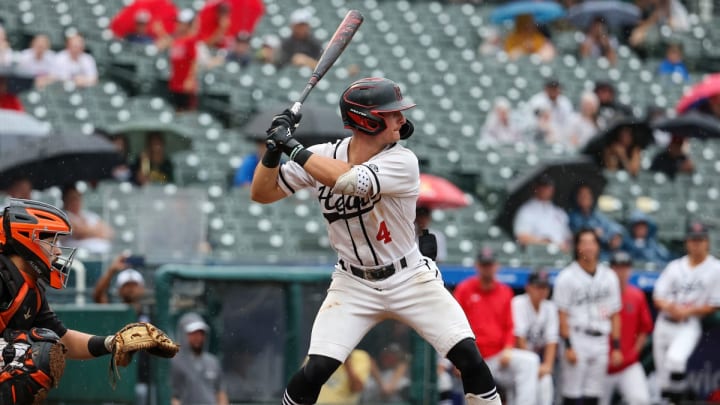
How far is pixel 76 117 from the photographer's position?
12188 mm

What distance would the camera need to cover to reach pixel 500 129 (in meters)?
14.3

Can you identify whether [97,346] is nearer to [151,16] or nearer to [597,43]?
[151,16]

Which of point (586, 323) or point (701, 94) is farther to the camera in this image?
point (701, 94)

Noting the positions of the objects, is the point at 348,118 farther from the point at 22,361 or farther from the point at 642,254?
the point at 642,254

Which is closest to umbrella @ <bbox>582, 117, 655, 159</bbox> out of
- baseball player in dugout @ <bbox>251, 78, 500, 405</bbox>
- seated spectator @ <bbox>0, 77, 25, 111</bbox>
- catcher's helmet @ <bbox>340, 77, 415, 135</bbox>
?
seated spectator @ <bbox>0, 77, 25, 111</bbox>

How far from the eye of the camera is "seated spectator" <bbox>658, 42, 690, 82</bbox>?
56.8 ft

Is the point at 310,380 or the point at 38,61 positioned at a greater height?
the point at 38,61

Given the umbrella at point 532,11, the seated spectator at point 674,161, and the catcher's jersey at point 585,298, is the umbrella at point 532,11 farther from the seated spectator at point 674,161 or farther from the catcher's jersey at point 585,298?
the catcher's jersey at point 585,298

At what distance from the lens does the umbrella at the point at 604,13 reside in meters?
17.2

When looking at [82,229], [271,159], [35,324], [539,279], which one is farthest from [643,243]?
[35,324]

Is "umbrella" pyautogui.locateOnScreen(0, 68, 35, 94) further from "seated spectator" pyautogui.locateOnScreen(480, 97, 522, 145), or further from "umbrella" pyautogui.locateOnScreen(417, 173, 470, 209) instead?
"seated spectator" pyautogui.locateOnScreen(480, 97, 522, 145)

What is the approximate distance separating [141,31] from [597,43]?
6737 mm

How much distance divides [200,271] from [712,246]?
668cm

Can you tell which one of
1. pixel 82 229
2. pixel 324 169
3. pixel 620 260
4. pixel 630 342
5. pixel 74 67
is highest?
pixel 74 67
